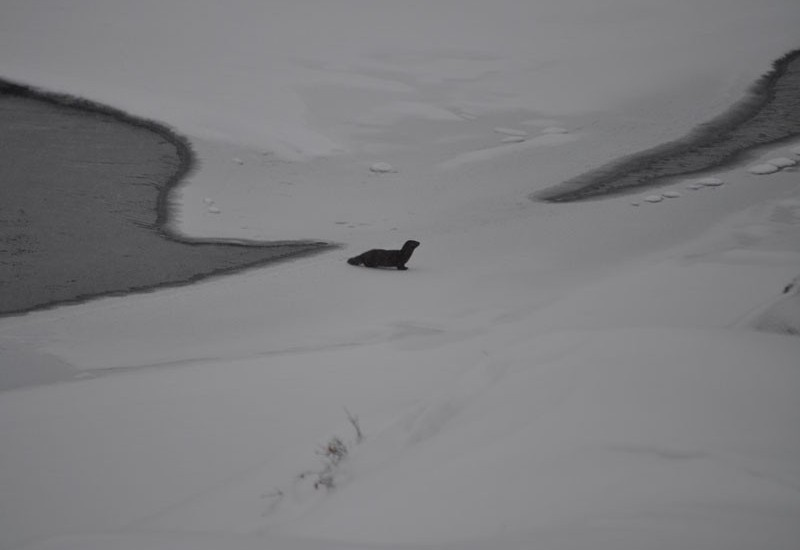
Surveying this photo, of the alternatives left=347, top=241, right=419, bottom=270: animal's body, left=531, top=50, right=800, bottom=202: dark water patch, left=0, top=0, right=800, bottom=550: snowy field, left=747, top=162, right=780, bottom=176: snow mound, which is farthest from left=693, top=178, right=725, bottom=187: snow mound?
left=347, top=241, right=419, bottom=270: animal's body

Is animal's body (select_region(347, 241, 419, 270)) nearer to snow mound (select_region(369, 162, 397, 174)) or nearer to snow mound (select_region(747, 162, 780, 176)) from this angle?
snow mound (select_region(369, 162, 397, 174))

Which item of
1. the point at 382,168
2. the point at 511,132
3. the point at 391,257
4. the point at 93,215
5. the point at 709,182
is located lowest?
the point at 93,215

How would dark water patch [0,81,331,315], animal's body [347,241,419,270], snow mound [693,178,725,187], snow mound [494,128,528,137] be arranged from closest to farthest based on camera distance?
dark water patch [0,81,331,315]
animal's body [347,241,419,270]
snow mound [693,178,725,187]
snow mound [494,128,528,137]

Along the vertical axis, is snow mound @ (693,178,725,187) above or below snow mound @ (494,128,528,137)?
below

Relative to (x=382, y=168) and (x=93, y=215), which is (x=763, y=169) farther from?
(x=93, y=215)

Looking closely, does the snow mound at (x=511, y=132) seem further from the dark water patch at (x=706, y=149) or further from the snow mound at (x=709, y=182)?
the snow mound at (x=709, y=182)

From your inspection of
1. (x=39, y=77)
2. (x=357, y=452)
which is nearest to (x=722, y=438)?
(x=357, y=452)

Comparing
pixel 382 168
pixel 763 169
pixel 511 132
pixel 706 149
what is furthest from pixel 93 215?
pixel 706 149
